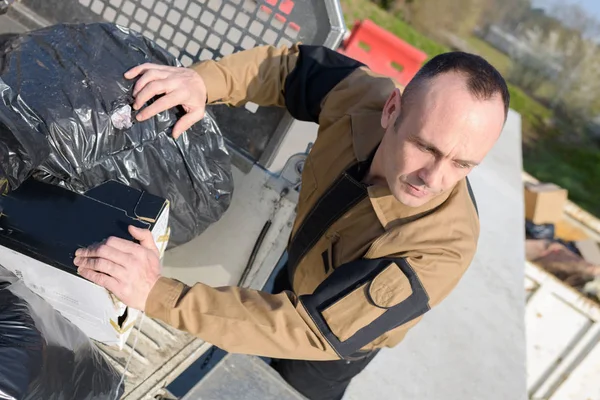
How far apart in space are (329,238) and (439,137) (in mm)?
432

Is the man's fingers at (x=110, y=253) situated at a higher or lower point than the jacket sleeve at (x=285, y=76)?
lower

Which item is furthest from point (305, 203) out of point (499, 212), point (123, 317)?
point (499, 212)

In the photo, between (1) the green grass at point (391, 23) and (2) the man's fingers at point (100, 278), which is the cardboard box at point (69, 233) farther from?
(1) the green grass at point (391, 23)

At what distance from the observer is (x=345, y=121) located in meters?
1.59

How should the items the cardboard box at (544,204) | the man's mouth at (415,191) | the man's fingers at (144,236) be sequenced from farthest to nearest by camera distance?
1. the cardboard box at (544,204)
2. the man's mouth at (415,191)
3. the man's fingers at (144,236)

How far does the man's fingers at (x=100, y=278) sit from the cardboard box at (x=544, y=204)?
11.8 feet

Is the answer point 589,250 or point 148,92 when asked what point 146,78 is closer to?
point 148,92

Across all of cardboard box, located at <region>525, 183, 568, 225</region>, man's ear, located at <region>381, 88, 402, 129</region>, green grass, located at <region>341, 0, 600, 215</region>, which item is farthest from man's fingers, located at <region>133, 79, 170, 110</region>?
green grass, located at <region>341, 0, 600, 215</region>

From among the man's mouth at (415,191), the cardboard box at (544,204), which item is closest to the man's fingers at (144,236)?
the man's mouth at (415,191)

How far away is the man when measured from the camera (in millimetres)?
1197

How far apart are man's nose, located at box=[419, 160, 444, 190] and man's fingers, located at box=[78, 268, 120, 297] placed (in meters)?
0.69

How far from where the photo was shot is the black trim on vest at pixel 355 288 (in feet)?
4.04

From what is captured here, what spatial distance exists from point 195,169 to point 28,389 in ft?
2.27

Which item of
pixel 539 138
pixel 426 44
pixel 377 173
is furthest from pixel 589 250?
pixel 426 44
